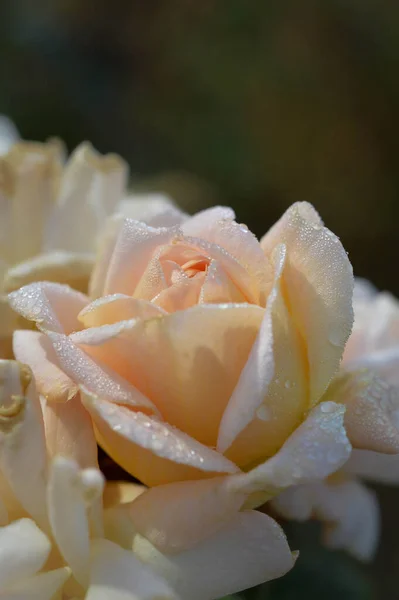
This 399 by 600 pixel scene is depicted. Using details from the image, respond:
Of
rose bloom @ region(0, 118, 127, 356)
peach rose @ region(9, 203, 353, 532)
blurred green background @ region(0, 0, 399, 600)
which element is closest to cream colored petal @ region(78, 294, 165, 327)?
peach rose @ region(9, 203, 353, 532)

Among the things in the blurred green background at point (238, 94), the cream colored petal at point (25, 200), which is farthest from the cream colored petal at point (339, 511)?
the blurred green background at point (238, 94)

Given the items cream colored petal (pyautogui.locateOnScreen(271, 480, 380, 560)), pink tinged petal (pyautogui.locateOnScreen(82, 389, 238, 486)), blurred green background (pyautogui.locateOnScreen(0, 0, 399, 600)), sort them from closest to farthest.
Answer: pink tinged petal (pyautogui.locateOnScreen(82, 389, 238, 486))
cream colored petal (pyautogui.locateOnScreen(271, 480, 380, 560))
blurred green background (pyautogui.locateOnScreen(0, 0, 399, 600))

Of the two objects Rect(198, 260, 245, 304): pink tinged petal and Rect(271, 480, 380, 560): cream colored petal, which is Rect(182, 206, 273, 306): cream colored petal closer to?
Rect(198, 260, 245, 304): pink tinged petal

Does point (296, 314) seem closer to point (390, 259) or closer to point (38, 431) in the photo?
point (38, 431)

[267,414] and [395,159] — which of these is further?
[395,159]

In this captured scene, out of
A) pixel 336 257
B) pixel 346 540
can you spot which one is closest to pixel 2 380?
pixel 336 257
